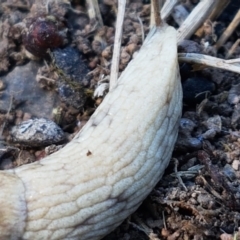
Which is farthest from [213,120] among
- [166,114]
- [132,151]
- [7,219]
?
[7,219]

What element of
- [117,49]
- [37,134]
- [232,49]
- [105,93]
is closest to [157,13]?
[117,49]

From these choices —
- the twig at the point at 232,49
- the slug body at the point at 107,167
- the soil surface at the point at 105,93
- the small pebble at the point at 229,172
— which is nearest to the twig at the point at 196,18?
the soil surface at the point at 105,93

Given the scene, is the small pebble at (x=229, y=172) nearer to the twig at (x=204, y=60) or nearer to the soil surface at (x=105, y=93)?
the soil surface at (x=105, y=93)

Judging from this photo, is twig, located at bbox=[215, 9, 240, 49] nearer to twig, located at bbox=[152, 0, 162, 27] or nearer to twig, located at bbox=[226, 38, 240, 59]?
twig, located at bbox=[226, 38, 240, 59]

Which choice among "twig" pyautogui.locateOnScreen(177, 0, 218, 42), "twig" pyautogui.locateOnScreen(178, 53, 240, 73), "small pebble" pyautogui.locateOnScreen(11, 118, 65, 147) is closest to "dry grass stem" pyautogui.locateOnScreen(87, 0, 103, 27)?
"twig" pyautogui.locateOnScreen(177, 0, 218, 42)

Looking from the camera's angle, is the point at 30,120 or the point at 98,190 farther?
the point at 30,120

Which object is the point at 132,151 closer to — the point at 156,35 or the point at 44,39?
the point at 156,35

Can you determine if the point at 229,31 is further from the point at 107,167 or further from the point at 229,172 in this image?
the point at 107,167
